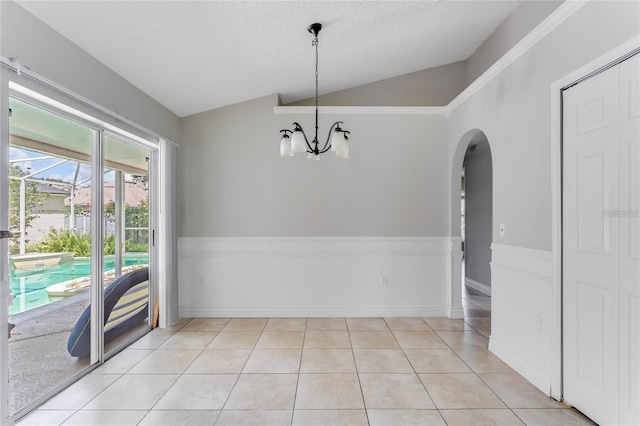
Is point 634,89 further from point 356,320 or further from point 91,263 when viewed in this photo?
point 91,263

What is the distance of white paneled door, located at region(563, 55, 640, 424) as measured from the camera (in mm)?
1665

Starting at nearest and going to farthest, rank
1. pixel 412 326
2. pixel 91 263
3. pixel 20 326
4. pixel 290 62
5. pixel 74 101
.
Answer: pixel 20 326, pixel 74 101, pixel 91 263, pixel 290 62, pixel 412 326

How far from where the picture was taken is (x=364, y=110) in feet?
12.5

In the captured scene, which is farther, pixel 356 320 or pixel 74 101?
pixel 356 320

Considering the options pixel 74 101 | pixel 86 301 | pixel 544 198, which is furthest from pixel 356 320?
pixel 74 101

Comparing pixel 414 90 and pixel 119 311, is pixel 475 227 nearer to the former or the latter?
pixel 414 90

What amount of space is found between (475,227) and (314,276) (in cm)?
330

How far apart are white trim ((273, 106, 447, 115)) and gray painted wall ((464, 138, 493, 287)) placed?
164 centimetres

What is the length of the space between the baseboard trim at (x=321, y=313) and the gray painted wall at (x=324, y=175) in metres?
1.01

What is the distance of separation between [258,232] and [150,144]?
1.60 metres

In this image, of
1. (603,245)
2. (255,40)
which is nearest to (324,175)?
(255,40)

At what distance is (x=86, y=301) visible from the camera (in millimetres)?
2545

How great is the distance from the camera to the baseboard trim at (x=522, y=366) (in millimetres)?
2217

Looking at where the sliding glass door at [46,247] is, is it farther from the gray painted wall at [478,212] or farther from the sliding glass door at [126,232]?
the gray painted wall at [478,212]
